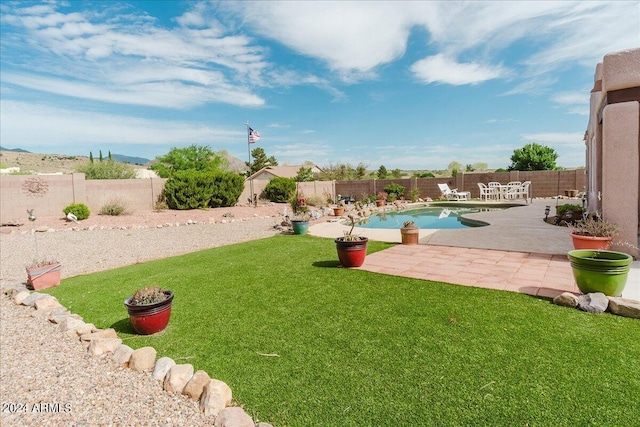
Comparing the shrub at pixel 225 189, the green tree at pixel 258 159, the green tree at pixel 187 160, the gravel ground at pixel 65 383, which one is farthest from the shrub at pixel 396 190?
the green tree at pixel 258 159

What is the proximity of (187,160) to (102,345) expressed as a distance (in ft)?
121

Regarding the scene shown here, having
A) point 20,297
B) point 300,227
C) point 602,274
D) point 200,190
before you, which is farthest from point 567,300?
point 200,190

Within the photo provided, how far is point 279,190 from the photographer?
19.0 m

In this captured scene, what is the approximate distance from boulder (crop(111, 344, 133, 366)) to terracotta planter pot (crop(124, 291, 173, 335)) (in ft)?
0.96

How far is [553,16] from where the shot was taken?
25.3 feet

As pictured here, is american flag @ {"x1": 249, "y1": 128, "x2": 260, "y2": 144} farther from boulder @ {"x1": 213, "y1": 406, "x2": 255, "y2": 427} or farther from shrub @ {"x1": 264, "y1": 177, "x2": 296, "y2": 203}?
boulder @ {"x1": 213, "y1": 406, "x2": 255, "y2": 427}

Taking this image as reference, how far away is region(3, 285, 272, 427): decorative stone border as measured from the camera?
202 cm

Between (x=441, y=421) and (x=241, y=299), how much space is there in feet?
9.10

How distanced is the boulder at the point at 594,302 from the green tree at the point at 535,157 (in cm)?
2561

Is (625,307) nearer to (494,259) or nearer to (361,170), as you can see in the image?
(494,259)

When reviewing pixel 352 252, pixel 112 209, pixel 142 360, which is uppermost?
pixel 112 209

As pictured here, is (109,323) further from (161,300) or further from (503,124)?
(503,124)

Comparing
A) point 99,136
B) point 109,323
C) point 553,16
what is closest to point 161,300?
point 109,323

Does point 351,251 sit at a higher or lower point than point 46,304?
higher
